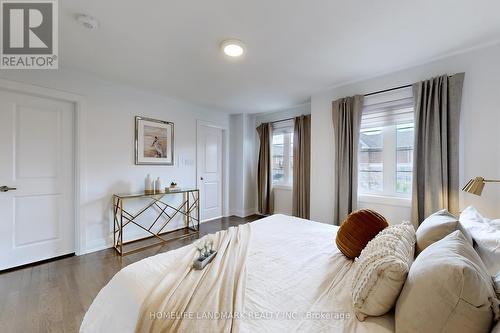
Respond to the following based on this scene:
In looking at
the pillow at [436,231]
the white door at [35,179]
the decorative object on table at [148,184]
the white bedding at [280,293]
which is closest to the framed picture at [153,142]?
the decorative object on table at [148,184]

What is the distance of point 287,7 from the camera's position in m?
1.63

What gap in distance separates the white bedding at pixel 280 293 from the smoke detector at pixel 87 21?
1.95 meters

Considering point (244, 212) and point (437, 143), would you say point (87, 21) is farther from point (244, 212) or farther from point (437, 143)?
point (244, 212)

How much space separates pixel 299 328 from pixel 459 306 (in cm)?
53

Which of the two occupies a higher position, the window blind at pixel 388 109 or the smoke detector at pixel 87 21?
the smoke detector at pixel 87 21

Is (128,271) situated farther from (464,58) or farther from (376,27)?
(464,58)

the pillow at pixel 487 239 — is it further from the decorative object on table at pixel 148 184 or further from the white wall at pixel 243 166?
the white wall at pixel 243 166

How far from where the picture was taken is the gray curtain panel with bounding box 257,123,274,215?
4602mm

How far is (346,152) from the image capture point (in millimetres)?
3002

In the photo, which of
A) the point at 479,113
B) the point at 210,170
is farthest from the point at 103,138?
the point at 479,113

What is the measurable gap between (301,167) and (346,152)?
108cm

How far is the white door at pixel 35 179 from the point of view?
7.79ft

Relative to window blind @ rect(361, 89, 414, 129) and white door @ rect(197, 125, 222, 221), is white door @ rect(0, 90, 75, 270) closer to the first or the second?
white door @ rect(197, 125, 222, 221)

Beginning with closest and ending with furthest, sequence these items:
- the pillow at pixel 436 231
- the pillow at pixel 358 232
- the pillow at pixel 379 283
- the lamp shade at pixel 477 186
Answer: the pillow at pixel 379 283 → the pillow at pixel 436 231 → the pillow at pixel 358 232 → the lamp shade at pixel 477 186
